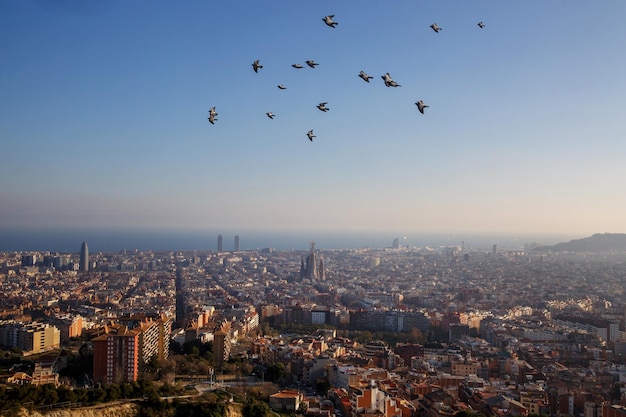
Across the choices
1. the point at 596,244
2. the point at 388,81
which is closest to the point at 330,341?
the point at 388,81

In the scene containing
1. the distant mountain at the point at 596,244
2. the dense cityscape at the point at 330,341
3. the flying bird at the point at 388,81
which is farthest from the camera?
the distant mountain at the point at 596,244

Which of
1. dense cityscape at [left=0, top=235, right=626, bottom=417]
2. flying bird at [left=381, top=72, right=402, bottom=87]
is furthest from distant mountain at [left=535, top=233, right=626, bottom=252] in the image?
flying bird at [left=381, top=72, right=402, bottom=87]

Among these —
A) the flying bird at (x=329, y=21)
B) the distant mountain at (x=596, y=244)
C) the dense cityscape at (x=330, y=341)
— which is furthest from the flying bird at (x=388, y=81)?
the distant mountain at (x=596, y=244)

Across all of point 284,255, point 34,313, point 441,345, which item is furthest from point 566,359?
point 284,255

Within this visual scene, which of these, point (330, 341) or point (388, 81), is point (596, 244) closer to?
point (330, 341)

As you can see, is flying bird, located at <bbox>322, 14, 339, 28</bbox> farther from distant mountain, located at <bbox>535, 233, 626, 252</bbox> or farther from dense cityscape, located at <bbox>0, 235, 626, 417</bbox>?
distant mountain, located at <bbox>535, 233, 626, 252</bbox>

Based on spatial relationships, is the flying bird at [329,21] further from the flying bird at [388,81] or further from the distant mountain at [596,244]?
the distant mountain at [596,244]
